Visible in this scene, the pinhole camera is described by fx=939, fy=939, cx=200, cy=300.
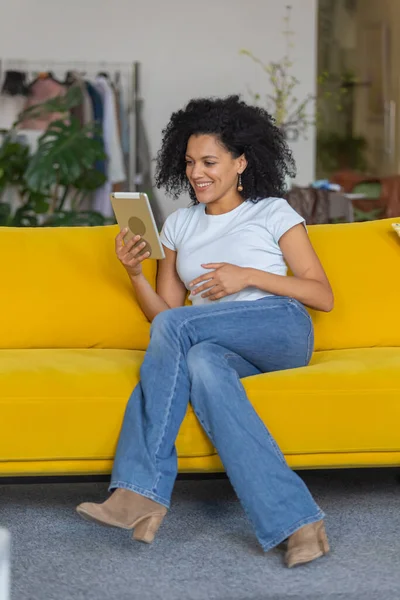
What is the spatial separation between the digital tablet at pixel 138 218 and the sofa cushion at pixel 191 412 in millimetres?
362

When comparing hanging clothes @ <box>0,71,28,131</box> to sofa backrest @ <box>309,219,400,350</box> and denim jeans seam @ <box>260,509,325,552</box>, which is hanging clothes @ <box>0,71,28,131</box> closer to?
sofa backrest @ <box>309,219,400,350</box>

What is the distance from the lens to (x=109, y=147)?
6.61 meters

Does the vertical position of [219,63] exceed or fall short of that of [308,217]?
it exceeds it

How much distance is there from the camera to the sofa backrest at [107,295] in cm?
282

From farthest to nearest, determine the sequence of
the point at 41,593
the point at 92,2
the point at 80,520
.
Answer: the point at 92,2, the point at 80,520, the point at 41,593

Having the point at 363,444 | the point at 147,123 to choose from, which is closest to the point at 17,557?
the point at 363,444

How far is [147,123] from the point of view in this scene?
23.5 ft

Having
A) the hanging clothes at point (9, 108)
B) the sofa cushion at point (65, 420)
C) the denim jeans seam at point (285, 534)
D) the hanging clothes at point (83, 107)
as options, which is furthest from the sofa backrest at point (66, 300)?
the hanging clothes at point (9, 108)

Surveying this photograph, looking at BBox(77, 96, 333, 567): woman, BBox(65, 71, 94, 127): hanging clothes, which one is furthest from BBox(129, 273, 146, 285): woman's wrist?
BBox(65, 71, 94, 127): hanging clothes

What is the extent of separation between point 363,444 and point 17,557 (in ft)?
2.86

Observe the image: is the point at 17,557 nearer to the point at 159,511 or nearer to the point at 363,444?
the point at 159,511

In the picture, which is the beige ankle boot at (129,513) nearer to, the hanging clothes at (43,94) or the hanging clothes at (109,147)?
the hanging clothes at (109,147)

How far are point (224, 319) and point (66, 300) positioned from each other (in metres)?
0.69

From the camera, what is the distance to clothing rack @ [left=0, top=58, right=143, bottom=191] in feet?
22.1
